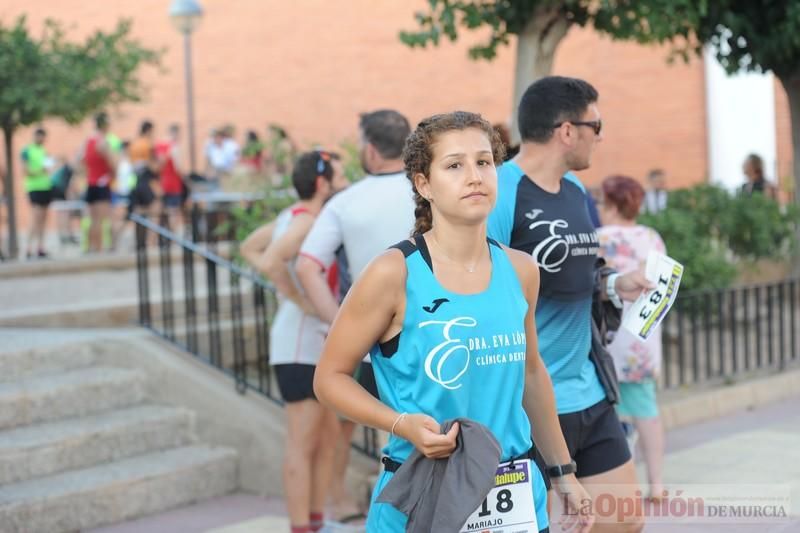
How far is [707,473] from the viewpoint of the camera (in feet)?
22.8

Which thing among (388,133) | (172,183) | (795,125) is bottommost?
(172,183)

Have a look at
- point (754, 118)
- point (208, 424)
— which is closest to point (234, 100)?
point (754, 118)

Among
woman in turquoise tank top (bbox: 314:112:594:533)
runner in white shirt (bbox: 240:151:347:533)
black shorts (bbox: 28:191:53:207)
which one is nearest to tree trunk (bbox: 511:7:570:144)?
runner in white shirt (bbox: 240:151:347:533)

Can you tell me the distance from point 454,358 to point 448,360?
2 centimetres

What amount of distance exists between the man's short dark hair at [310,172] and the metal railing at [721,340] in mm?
3877

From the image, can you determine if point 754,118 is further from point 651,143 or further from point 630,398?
point 630,398

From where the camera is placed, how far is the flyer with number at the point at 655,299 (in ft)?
14.1

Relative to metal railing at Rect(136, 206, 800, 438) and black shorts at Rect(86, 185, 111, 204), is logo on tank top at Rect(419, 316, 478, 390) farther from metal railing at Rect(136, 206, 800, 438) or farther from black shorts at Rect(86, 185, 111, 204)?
black shorts at Rect(86, 185, 111, 204)

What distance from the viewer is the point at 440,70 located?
80.8 feet

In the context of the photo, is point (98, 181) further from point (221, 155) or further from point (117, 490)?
point (117, 490)

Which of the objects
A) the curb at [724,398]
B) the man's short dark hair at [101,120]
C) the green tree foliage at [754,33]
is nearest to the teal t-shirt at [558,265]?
the curb at [724,398]

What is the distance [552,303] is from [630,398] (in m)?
2.37

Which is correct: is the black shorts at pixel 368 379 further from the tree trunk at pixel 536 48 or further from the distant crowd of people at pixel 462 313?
the tree trunk at pixel 536 48

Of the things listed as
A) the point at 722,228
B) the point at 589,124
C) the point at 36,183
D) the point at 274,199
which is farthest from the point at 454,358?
the point at 36,183
